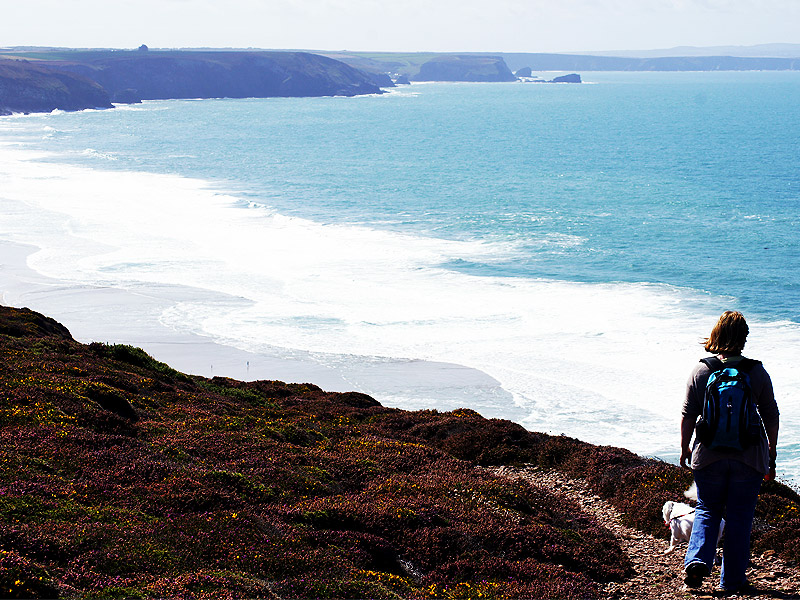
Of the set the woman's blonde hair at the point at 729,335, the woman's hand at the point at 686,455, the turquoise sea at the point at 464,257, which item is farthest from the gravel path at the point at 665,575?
the turquoise sea at the point at 464,257

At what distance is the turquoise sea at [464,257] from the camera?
95.6ft

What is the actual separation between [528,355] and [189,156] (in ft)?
268

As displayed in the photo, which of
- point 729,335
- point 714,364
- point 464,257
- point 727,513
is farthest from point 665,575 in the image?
point 464,257

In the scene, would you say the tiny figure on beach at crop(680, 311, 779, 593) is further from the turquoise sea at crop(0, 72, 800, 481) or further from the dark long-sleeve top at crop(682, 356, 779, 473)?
the turquoise sea at crop(0, 72, 800, 481)

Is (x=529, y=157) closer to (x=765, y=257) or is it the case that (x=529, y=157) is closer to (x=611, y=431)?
(x=765, y=257)

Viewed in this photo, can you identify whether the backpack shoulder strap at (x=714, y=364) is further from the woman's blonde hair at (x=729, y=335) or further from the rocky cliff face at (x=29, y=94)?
the rocky cliff face at (x=29, y=94)

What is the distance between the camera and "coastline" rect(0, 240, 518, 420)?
2769 centimetres

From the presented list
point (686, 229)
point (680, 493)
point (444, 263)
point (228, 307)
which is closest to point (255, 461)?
point (680, 493)

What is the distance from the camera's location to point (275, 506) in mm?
10367

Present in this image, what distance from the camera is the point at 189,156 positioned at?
10338 centimetres

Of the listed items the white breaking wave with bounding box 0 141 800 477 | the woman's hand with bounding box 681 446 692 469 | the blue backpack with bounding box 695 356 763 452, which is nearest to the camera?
the blue backpack with bounding box 695 356 763 452

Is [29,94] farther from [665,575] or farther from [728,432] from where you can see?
[728,432]

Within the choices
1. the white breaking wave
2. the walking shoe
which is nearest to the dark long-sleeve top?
the walking shoe

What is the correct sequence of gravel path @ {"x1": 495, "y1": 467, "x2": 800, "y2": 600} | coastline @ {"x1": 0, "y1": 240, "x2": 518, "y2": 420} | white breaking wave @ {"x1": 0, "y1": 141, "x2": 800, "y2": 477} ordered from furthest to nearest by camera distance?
coastline @ {"x1": 0, "y1": 240, "x2": 518, "y2": 420} → white breaking wave @ {"x1": 0, "y1": 141, "x2": 800, "y2": 477} → gravel path @ {"x1": 495, "y1": 467, "x2": 800, "y2": 600}
